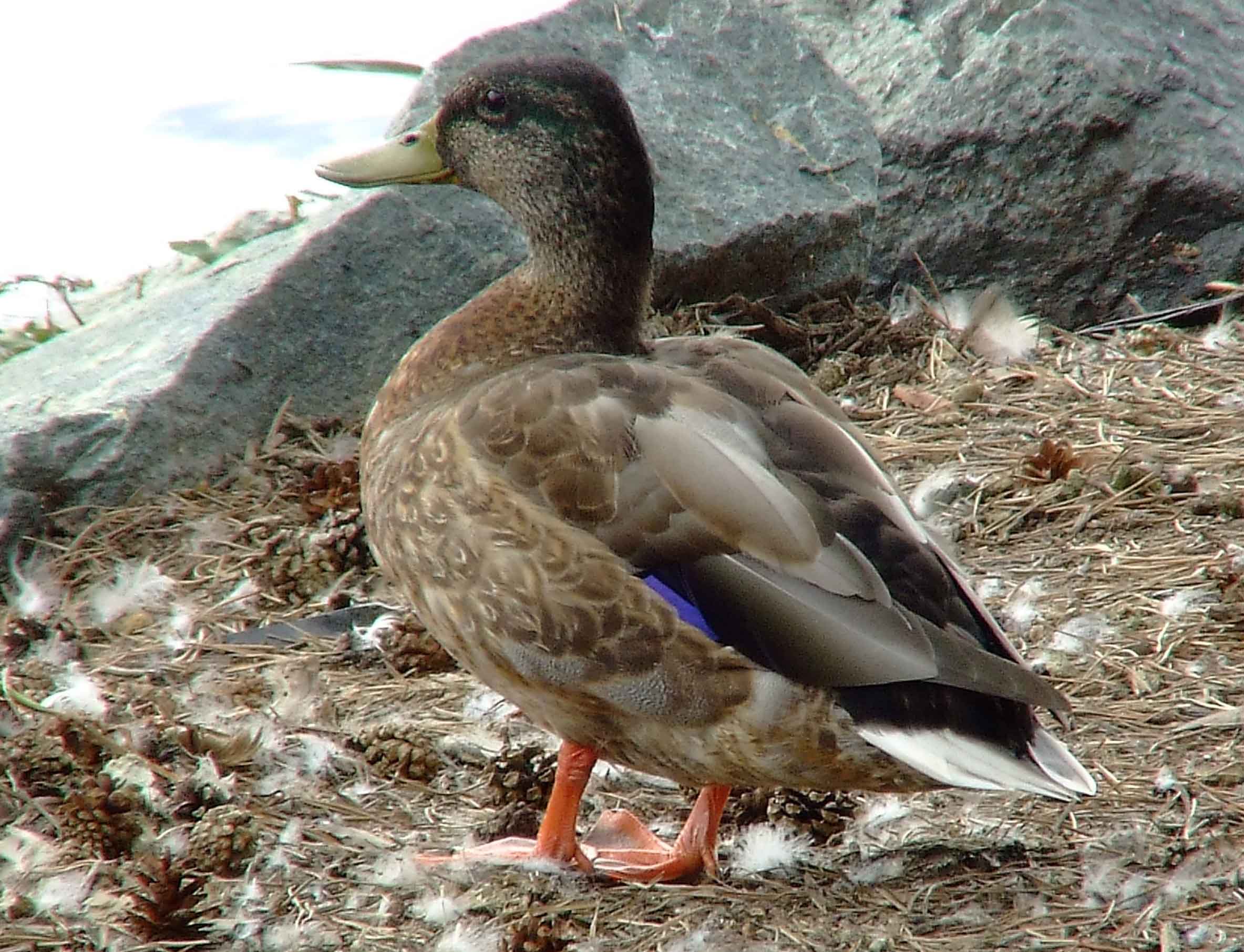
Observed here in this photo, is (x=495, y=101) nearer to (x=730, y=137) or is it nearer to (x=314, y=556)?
(x=314, y=556)

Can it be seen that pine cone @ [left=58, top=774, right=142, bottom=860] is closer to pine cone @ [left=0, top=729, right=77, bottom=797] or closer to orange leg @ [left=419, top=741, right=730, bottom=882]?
pine cone @ [left=0, top=729, right=77, bottom=797]

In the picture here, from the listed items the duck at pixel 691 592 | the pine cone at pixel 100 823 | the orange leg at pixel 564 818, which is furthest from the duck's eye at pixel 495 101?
the pine cone at pixel 100 823

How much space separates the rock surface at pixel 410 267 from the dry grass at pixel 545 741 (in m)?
0.15

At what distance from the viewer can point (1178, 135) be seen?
176 inches

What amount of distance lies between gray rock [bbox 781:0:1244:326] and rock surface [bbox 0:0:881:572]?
18 cm

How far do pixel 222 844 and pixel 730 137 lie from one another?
2.86 meters

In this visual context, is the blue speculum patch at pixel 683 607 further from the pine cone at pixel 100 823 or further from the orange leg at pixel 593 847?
the pine cone at pixel 100 823

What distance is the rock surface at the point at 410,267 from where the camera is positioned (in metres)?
3.80

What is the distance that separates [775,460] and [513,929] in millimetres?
798

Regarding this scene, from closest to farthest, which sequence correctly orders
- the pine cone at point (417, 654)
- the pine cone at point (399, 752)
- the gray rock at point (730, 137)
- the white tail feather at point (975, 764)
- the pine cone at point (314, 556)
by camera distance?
the white tail feather at point (975, 764)
the pine cone at point (399, 752)
the pine cone at point (417, 654)
the pine cone at point (314, 556)
the gray rock at point (730, 137)

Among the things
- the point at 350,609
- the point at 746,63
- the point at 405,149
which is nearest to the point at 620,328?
the point at 405,149

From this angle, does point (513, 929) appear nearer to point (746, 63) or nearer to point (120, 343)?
point (120, 343)

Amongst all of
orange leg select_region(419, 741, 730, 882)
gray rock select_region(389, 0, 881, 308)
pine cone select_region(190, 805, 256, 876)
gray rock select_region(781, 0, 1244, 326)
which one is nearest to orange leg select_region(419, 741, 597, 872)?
orange leg select_region(419, 741, 730, 882)

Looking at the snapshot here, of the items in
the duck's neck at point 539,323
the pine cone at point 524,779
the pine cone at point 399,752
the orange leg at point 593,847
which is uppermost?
the duck's neck at point 539,323
